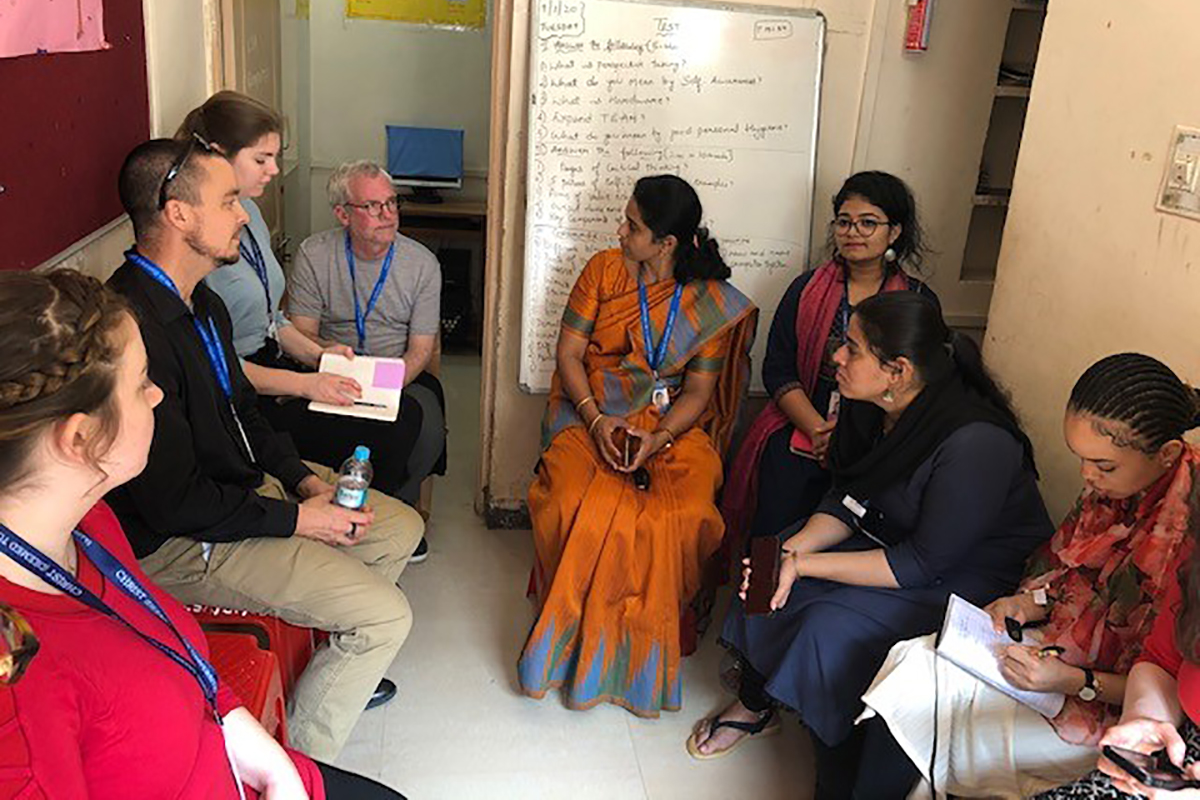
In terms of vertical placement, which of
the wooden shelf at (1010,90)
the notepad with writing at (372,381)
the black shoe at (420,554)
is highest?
the wooden shelf at (1010,90)

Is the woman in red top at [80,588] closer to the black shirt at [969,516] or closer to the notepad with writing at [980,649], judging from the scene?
the notepad with writing at [980,649]

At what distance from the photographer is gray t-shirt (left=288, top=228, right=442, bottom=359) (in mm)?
2686

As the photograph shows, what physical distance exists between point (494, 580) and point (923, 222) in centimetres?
169

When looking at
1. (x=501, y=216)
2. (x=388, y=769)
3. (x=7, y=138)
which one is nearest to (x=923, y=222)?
(x=501, y=216)

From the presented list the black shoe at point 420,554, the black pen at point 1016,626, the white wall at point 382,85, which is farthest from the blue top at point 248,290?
the white wall at point 382,85

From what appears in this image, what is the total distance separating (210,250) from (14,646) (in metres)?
1.07

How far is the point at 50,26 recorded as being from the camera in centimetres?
165

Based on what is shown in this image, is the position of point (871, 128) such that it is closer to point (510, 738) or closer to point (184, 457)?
point (510, 738)

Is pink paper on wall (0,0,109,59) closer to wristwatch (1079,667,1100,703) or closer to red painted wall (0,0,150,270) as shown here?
red painted wall (0,0,150,270)

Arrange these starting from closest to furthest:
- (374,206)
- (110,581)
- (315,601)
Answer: (110,581) → (315,601) → (374,206)

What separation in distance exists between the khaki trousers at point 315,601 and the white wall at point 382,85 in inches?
123

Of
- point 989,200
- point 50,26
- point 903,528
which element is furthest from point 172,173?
point 989,200

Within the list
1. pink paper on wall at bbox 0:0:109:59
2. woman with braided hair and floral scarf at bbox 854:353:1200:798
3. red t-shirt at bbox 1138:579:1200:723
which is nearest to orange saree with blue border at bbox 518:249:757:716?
woman with braided hair and floral scarf at bbox 854:353:1200:798

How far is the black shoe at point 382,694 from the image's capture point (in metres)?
2.25
